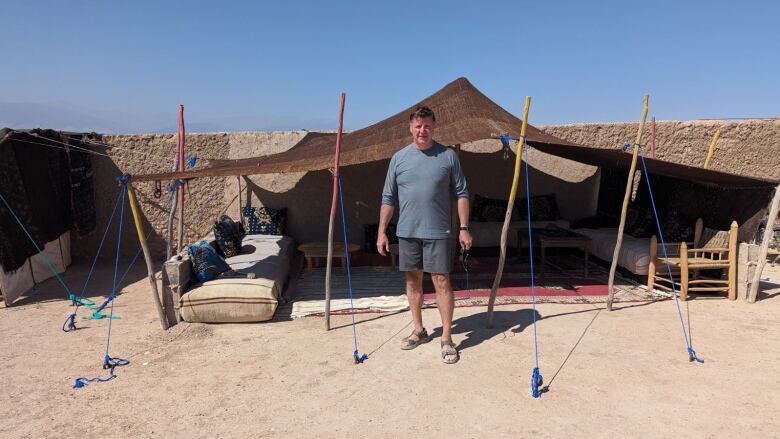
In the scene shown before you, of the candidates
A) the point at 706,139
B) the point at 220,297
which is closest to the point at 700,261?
the point at 706,139

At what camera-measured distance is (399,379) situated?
3.04m

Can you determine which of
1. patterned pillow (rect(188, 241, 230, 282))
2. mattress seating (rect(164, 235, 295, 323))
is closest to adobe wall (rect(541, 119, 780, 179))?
mattress seating (rect(164, 235, 295, 323))

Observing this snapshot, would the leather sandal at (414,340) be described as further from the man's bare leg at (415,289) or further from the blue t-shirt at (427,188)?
the blue t-shirt at (427,188)

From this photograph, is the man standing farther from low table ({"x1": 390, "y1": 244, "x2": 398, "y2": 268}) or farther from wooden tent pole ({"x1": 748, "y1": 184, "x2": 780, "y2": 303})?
wooden tent pole ({"x1": 748, "y1": 184, "x2": 780, "y2": 303})

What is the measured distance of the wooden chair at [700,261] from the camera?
4715 millimetres

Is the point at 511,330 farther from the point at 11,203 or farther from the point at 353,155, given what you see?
the point at 11,203

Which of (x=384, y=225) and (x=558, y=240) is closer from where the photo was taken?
(x=384, y=225)

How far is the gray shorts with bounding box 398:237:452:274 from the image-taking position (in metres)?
3.09

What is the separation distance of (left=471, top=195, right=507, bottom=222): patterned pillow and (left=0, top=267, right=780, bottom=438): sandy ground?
2.85 m

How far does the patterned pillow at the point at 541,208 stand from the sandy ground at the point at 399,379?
2.94 m

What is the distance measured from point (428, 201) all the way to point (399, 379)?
1154mm

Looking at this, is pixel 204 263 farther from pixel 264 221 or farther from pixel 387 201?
pixel 264 221

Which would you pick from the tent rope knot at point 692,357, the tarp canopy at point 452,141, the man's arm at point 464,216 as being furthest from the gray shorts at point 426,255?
the tent rope knot at point 692,357

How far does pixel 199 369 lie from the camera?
3.27 m
